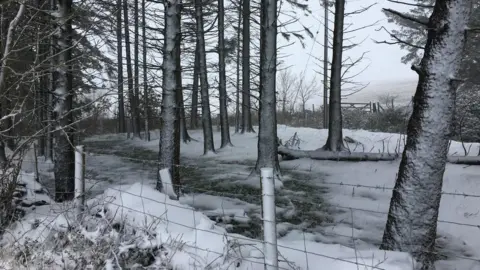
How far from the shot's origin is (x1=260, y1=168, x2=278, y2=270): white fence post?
8.73 ft

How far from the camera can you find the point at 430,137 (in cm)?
343

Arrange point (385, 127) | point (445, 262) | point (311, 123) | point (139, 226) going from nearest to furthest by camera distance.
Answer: point (139, 226), point (445, 262), point (385, 127), point (311, 123)

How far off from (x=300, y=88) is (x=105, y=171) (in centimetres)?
3354

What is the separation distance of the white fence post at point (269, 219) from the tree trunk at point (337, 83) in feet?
29.8

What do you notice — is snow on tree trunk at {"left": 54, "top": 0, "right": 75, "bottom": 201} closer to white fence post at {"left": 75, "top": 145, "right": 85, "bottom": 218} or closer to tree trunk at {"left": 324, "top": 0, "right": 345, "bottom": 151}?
white fence post at {"left": 75, "top": 145, "right": 85, "bottom": 218}

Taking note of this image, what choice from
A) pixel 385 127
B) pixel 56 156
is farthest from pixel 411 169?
pixel 385 127

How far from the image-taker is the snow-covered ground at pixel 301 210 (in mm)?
3211

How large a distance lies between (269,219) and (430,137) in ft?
5.89

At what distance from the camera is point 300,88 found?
1677 inches

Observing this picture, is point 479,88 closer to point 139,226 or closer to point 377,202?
point 377,202

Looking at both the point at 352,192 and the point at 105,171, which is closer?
the point at 352,192

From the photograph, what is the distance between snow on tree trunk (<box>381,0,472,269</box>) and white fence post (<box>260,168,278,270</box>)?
1.49m

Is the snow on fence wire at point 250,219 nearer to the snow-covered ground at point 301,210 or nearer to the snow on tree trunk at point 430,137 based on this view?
the snow-covered ground at point 301,210

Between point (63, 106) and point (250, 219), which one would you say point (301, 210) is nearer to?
point (250, 219)
